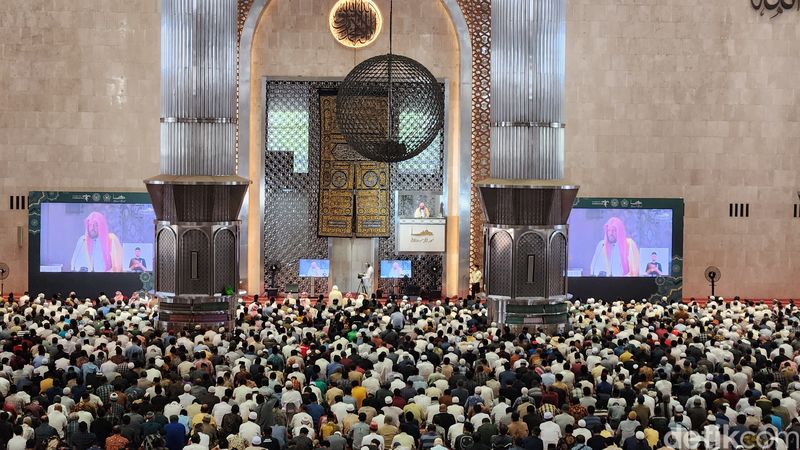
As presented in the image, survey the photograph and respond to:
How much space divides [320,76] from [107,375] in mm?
10603

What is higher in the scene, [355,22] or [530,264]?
[355,22]

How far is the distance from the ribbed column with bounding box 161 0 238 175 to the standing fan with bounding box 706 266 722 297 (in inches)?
368

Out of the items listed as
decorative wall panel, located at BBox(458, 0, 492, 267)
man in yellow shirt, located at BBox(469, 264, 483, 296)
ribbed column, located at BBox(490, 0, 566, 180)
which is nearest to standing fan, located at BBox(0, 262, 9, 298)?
man in yellow shirt, located at BBox(469, 264, 483, 296)

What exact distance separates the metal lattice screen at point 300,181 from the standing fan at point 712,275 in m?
4.82

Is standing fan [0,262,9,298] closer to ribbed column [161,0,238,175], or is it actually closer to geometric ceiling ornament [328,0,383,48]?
ribbed column [161,0,238,175]

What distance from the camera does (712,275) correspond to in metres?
21.8

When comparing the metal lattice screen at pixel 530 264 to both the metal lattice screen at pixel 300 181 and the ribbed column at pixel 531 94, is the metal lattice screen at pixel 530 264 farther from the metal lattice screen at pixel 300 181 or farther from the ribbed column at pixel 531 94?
the metal lattice screen at pixel 300 181

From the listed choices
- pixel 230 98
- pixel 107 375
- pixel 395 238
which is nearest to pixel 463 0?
pixel 395 238

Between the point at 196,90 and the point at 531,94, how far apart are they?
4.74 m

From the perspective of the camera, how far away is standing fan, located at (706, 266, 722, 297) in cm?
2186

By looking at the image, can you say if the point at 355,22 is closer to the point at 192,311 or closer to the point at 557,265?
the point at 557,265

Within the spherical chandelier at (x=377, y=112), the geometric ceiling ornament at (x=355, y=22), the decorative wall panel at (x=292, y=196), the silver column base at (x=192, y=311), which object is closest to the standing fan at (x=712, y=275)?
the decorative wall panel at (x=292, y=196)

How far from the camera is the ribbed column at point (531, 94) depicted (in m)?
17.2

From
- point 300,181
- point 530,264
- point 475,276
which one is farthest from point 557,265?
point 300,181
